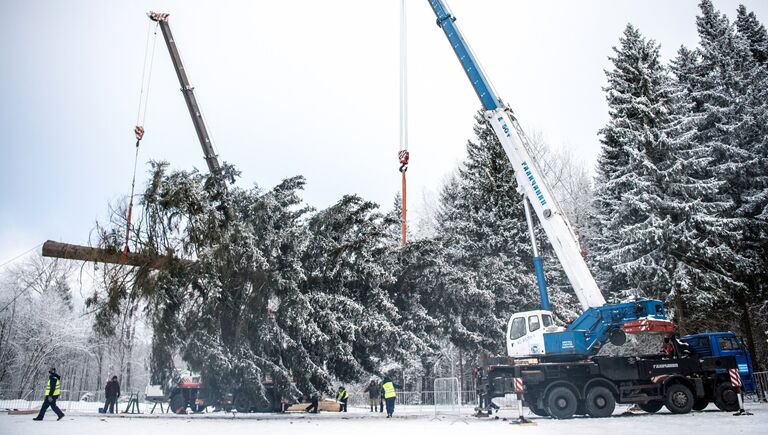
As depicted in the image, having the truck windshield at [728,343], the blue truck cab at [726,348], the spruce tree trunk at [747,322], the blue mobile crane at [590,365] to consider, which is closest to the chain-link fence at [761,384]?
the spruce tree trunk at [747,322]

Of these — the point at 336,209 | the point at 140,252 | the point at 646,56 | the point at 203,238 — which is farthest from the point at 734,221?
the point at 140,252

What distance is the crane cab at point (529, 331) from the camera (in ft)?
56.0

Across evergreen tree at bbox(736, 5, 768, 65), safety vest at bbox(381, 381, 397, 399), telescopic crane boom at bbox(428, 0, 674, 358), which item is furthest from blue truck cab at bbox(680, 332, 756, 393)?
evergreen tree at bbox(736, 5, 768, 65)

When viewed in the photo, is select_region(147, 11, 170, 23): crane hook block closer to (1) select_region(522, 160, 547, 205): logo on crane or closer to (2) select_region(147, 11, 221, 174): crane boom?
(2) select_region(147, 11, 221, 174): crane boom

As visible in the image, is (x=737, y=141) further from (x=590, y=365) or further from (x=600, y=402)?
(x=600, y=402)

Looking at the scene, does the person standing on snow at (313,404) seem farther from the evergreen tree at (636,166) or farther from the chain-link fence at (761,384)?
the chain-link fence at (761,384)

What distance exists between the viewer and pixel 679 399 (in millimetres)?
15680

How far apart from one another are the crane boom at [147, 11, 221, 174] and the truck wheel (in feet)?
67.3

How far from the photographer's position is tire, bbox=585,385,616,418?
1580cm

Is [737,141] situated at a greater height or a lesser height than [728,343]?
greater

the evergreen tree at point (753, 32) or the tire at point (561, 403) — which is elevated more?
the evergreen tree at point (753, 32)

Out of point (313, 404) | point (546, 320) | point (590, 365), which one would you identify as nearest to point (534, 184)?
point (546, 320)

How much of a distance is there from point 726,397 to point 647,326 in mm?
3519

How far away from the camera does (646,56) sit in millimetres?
25125
